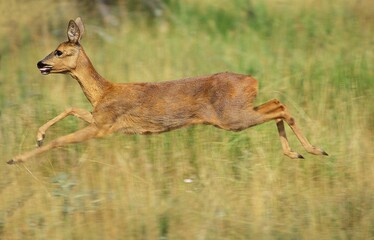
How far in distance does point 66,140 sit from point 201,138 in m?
1.16

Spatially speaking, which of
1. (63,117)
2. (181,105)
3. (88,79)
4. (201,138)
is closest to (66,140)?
(63,117)

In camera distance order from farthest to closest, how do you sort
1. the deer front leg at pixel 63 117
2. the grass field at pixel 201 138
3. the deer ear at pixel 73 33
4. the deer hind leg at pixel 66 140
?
1. the deer ear at pixel 73 33
2. the deer front leg at pixel 63 117
3. the deer hind leg at pixel 66 140
4. the grass field at pixel 201 138

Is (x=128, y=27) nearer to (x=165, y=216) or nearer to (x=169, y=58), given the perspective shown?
(x=169, y=58)

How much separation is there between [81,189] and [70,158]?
659 millimetres

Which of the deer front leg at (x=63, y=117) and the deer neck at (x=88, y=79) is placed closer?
the deer front leg at (x=63, y=117)

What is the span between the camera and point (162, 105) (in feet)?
24.5

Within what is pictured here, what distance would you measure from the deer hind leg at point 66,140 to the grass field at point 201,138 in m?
0.13

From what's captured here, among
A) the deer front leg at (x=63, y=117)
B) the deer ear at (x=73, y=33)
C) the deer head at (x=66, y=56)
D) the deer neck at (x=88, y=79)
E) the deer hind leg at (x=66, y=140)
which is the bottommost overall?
the deer hind leg at (x=66, y=140)

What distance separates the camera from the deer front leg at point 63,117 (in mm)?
7309

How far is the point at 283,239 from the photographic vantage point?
6203 mm

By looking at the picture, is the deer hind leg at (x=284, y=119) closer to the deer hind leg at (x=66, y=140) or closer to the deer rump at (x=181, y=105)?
the deer rump at (x=181, y=105)

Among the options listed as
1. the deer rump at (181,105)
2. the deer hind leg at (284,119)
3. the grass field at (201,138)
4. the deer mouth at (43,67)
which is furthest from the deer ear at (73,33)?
the deer hind leg at (284,119)

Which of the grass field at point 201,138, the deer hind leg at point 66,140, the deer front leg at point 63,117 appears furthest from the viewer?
the deer front leg at point 63,117

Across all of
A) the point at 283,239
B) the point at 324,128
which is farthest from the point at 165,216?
the point at 324,128
